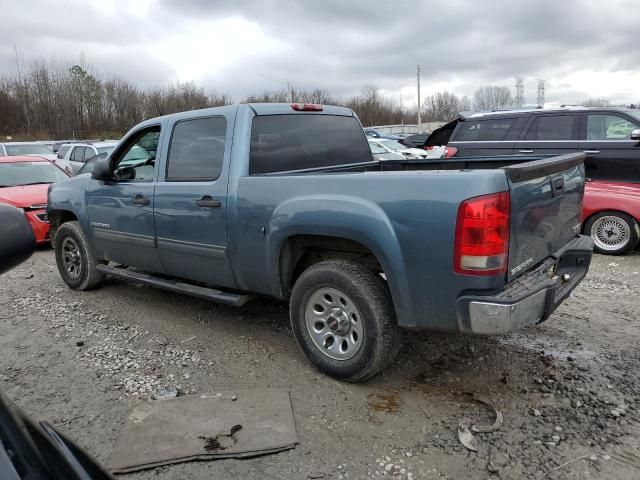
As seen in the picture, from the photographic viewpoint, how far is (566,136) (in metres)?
8.31

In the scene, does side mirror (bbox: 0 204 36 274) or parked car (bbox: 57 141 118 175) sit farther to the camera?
parked car (bbox: 57 141 118 175)

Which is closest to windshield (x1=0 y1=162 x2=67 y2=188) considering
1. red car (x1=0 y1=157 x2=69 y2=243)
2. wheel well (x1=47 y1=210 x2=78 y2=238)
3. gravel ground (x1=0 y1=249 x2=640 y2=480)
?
red car (x1=0 y1=157 x2=69 y2=243)

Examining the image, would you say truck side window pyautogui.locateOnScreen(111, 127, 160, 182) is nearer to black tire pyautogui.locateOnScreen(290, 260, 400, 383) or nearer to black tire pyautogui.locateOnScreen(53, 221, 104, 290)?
black tire pyautogui.locateOnScreen(53, 221, 104, 290)

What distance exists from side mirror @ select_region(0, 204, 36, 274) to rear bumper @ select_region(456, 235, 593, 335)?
85.2 inches

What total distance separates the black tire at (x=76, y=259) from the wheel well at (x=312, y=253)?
110 inches

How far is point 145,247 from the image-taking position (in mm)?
4672

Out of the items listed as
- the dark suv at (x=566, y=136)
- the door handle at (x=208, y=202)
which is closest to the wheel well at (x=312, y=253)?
the door handle at (x=208, y=202)

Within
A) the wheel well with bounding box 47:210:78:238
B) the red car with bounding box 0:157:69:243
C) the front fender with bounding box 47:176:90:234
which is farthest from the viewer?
the red car with bounding box 0:157:69:243

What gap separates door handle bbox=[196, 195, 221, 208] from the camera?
3.90 m

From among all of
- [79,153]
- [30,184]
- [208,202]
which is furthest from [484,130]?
[79,153]

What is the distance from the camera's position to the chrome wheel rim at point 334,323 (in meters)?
3.38

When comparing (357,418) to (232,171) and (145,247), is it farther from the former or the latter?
(145,247)

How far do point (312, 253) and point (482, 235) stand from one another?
140 cm

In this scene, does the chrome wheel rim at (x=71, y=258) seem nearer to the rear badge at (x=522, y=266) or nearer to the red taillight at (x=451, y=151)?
the rear badge at (x=522, y=266)
